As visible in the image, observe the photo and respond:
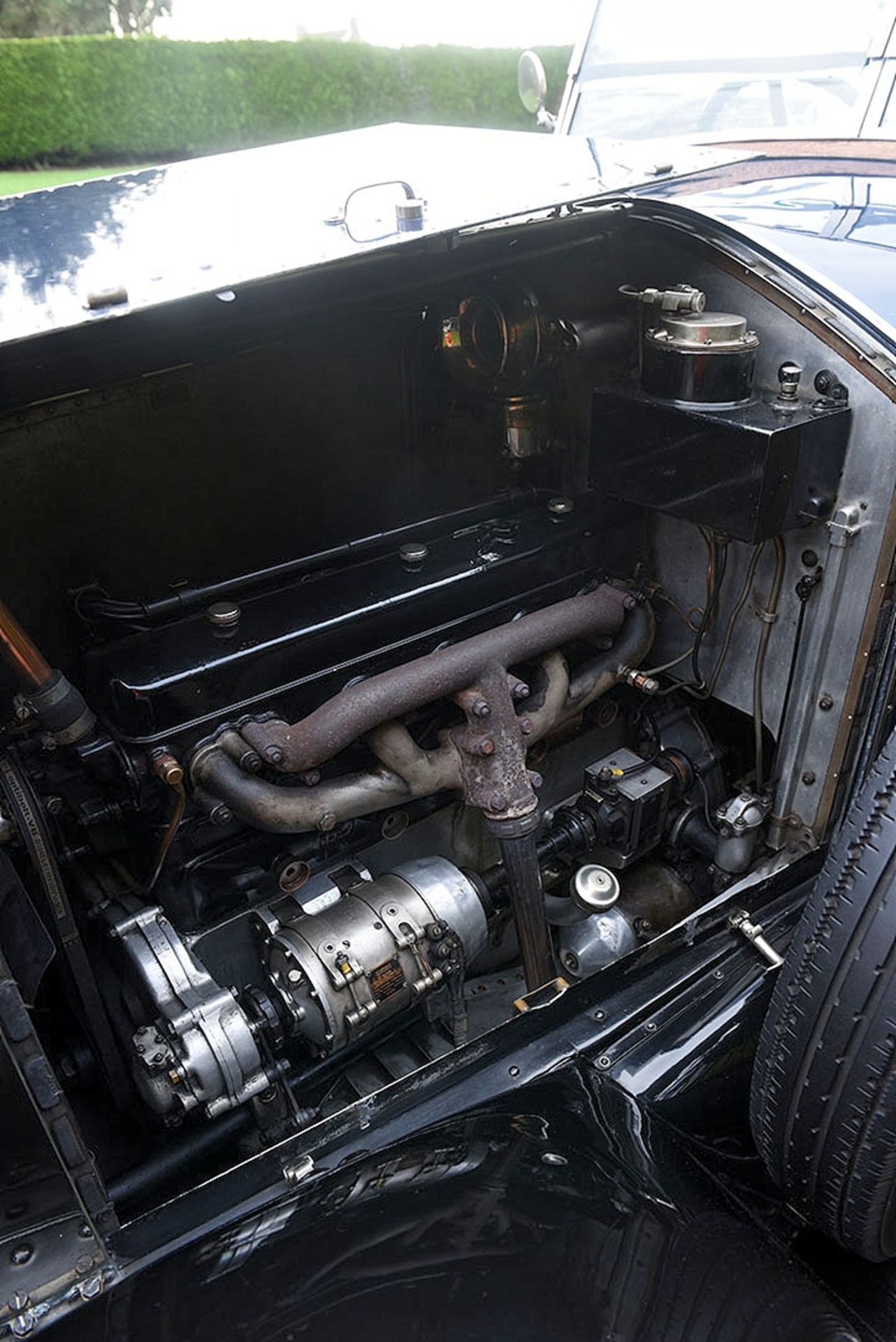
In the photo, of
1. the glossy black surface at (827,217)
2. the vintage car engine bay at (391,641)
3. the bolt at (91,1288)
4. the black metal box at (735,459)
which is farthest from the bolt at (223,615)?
the glossy black surface at (827,217)

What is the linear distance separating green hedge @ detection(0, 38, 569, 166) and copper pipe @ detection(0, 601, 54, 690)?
12753mm

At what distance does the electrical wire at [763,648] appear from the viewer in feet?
5.82

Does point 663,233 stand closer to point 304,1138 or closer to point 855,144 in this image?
point 855,144

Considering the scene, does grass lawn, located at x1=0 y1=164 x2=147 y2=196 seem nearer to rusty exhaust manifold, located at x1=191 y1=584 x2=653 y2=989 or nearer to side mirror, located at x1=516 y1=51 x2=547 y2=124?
side mirror, located at x1=516 y1=51 x2=547 y2=124

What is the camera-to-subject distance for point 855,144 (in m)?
2.27

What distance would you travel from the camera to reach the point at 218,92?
1384cm

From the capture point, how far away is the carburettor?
5.14 feet

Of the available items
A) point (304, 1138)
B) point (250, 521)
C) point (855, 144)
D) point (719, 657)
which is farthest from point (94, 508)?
point (855, 144)

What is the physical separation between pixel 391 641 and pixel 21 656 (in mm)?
612

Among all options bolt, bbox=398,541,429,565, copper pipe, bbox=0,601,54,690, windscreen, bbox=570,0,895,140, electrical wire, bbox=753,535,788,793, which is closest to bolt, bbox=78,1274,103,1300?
copper pipe, bbox=0,601,54,690

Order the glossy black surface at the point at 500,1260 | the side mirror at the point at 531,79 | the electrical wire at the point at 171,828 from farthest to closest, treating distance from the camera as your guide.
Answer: the side mirror at the point at 531,79 → the electrical wire at the point at 171,828 → the glossy black surface at the point at 500,1260

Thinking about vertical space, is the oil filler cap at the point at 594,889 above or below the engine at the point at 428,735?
below

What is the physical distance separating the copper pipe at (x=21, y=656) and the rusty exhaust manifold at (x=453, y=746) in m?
0.27

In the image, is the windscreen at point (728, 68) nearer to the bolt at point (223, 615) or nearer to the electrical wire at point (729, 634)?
the electrical wire at point (729, 634)
